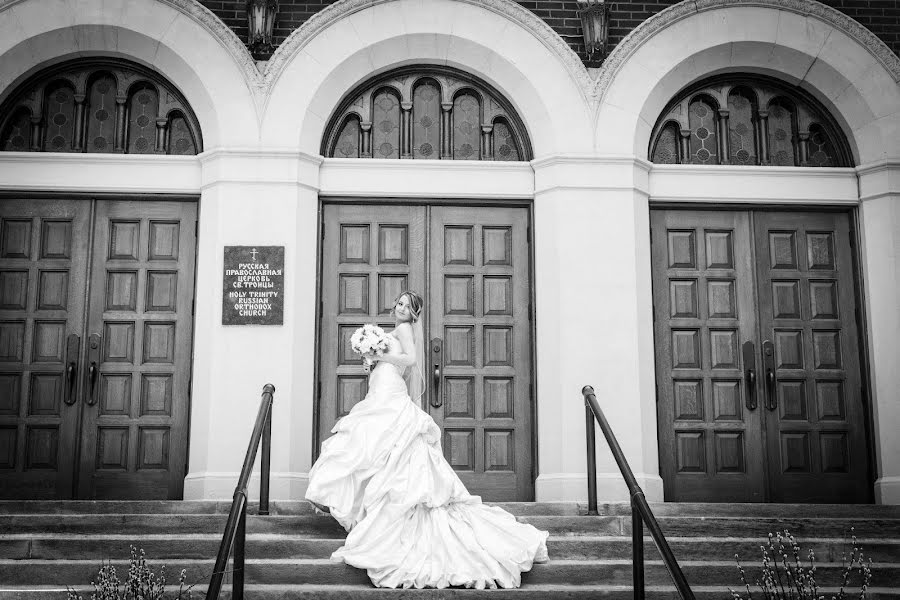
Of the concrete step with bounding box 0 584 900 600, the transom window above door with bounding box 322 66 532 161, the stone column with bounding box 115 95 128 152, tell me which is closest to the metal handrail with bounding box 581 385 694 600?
the concrete step with bounding box 0 584 900 600

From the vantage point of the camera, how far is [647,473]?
9328 millimetres

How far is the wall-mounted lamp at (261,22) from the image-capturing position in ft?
31.2

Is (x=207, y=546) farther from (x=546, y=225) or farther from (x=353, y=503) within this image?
(x=546, y=225)

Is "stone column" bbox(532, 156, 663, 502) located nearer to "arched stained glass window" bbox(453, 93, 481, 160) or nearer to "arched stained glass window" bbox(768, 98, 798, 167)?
"arched stained glass window" bbox(453, 93, 481, 160)

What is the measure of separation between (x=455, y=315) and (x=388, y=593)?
374 cm

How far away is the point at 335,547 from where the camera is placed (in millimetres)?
7203

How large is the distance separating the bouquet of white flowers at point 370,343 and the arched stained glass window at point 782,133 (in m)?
4.70

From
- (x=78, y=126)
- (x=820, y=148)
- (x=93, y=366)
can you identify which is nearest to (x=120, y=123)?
(x=78, y=126)

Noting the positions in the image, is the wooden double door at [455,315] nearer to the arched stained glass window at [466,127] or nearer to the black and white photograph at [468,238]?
the black and white photograph at [468,238]

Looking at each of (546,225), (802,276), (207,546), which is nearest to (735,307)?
(802,276)

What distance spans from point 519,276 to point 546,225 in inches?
22.1

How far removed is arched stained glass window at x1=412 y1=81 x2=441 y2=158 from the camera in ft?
33.2

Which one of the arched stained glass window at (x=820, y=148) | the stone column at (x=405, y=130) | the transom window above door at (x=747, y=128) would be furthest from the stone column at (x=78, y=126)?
the arched stained glass window at (x=820, y=148)

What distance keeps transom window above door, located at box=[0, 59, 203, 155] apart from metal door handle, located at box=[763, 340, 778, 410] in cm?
576
